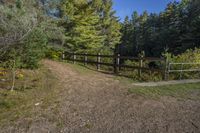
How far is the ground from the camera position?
5875 millimetres

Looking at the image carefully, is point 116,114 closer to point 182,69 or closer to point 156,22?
point 182,69

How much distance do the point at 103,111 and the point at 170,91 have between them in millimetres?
3949

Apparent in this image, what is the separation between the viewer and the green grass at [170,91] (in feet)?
30.2

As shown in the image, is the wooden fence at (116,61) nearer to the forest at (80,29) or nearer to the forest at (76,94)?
the forest at (76,94)

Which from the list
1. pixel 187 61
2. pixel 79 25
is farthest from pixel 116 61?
pixel 79 25

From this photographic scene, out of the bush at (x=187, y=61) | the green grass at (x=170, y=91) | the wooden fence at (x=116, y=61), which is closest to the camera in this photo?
the green grass at (x=170, y=91)

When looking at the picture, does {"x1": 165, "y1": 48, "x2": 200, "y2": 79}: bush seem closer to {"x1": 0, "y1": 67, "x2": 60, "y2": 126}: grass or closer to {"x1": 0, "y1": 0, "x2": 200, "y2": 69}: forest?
{"x1": 0, "y1": 0, "x2": 200, "y2": 69}: forest

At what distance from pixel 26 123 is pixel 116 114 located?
2288 mm

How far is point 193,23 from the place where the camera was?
39594 millimetres

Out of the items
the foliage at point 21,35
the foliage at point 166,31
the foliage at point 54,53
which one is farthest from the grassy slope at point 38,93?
the foliage at point 166,31

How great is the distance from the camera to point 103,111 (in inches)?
277

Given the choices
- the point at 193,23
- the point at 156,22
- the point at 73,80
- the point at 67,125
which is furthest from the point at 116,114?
the point at 156,22

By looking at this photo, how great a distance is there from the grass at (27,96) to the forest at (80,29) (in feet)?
4.50

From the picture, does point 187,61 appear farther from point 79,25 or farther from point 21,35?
point 79,25
